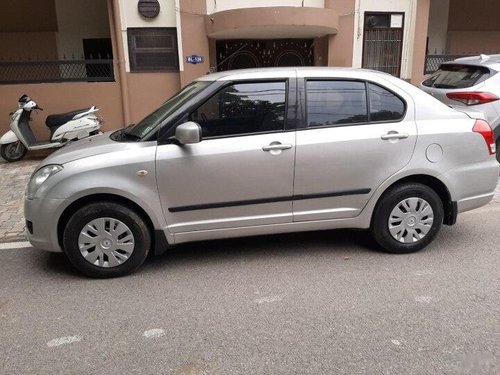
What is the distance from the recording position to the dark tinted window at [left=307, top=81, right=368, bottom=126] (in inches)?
161

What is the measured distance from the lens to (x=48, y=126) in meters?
8.58

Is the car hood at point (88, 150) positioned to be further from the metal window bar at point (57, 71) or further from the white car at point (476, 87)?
the metal window bar at point (57, 71)

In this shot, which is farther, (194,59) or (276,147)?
(194,59)

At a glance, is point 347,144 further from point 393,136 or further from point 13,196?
point 13,196

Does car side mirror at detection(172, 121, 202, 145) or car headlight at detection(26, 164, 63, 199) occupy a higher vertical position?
car side mirror at detection(172, 121, 202, 145)

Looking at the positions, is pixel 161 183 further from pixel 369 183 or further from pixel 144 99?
pixel 144 99

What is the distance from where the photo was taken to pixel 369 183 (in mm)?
4125

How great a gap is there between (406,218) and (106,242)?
2.71 metres

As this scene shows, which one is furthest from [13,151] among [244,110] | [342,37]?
[342,37]

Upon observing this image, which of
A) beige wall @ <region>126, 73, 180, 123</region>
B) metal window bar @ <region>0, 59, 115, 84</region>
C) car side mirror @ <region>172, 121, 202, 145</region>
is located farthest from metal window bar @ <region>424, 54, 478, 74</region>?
car side mirror @ <region>172, 121, 202, 145</region>

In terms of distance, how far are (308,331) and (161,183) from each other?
5.55 feet

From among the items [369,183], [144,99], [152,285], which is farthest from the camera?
[144,99]

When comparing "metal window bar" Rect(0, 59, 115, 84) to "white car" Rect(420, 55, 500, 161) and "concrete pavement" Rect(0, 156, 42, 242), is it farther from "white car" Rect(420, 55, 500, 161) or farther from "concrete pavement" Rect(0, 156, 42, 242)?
"white car" Rect(420, 55, 500, 161)

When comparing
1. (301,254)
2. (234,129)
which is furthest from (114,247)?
(301,254)
